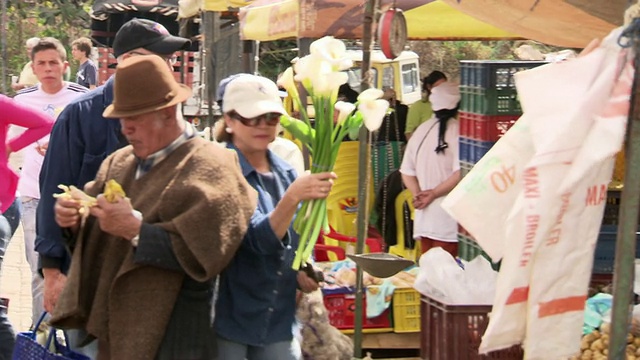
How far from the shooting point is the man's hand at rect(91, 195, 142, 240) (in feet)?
13.3

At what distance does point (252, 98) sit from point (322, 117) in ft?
1.06

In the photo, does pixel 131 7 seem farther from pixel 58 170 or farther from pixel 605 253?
pixel 58 170

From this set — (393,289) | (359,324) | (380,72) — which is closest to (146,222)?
(359,324)

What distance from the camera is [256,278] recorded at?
4.50 metres

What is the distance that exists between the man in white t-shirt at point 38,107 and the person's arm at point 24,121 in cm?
67

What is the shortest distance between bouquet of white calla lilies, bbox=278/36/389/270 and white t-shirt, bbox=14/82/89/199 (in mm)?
3036

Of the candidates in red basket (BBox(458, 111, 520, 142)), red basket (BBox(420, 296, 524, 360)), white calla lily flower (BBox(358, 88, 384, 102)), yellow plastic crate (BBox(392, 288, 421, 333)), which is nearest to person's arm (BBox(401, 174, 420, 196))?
yellow plastic crate (BBox(392, 288, 421, 333))

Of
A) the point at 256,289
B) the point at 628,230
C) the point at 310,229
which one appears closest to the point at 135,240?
the point at 256,289

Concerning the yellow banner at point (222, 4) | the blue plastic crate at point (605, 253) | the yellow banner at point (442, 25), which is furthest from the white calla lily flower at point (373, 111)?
the yellow banner at point (222, 4)

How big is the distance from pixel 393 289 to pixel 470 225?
3.28m

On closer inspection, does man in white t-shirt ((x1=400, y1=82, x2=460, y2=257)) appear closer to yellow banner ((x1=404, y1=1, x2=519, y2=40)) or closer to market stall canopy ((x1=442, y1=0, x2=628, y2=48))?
yellow banner ((x1=404, y1=1, x2=519, y2=40))

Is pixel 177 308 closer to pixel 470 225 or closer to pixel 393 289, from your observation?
pixel 470 225

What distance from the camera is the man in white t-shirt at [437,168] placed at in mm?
8820

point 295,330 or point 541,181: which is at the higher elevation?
point 541,181
